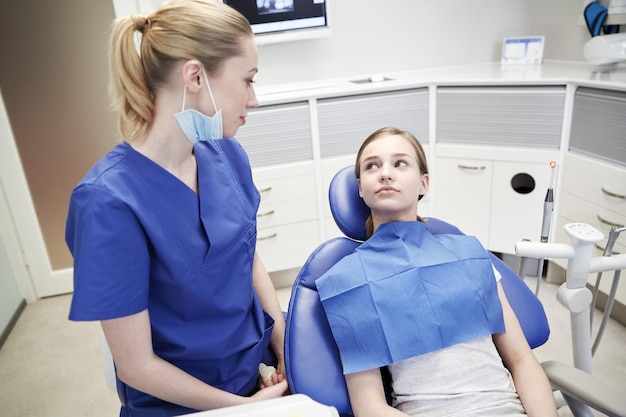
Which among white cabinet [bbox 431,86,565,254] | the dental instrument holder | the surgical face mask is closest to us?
the surgical face mask

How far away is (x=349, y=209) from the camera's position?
4.04 feet

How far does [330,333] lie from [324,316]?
0.14ft

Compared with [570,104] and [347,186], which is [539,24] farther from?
[347,186]

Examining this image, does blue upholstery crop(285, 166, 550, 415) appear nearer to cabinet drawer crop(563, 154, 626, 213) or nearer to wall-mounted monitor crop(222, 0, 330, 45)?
cabinet drawer crop(563, 154, 626, 213)

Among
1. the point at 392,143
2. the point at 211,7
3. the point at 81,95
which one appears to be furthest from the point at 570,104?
the point at 81,95

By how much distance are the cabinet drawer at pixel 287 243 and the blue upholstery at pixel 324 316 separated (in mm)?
1177

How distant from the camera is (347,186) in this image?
49.1 inches

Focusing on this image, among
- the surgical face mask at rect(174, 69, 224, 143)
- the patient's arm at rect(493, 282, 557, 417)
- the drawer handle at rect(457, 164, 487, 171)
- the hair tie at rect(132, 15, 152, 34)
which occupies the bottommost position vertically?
the patient's arm at rect(493, 282, 557, 417)

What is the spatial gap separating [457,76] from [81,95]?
6.37 feet

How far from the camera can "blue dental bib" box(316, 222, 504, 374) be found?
3.30 feet

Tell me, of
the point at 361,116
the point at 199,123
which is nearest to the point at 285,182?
the point at 361,116

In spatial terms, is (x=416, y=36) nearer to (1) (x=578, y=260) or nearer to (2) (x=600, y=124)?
(2) (x=600, y=124)

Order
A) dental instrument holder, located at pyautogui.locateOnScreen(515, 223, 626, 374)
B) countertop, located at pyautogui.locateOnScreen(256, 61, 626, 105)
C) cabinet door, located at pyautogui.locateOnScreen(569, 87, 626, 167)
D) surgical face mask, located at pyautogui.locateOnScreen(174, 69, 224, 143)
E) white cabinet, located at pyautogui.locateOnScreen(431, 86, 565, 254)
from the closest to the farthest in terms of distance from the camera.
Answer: surgical face mask, located at pyautogui.locateOnScreen(174, 69, 224, 143) → dental instrument holder, located at pyautogui.locateOnScreen(515, 223, 626, 374) → cabinet door, located at pyautogui.locateOnScreen(569, 87, 626, 167) → countertop, located at pyautogui.locateOnScreen(256, 61, 626, 105) → white cabinet, located at pyautogui.locateOnScreen(431, 86, 565, 254)

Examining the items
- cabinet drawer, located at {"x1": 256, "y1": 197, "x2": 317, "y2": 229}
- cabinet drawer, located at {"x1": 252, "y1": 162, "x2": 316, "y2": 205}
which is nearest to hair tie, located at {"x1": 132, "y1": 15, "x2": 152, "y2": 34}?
cabinet drawer, located at {"x1": 252, "y1": 162, "x2": 316, "y2": 205}
